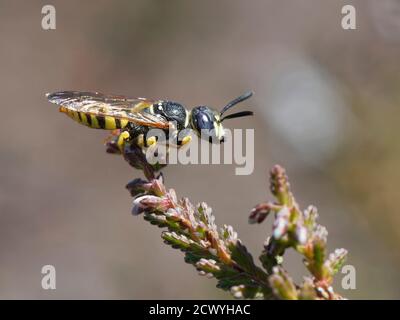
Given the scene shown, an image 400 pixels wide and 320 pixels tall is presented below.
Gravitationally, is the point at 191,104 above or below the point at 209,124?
above

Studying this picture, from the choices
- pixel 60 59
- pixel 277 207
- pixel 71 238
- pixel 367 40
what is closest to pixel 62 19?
pixel 60 59

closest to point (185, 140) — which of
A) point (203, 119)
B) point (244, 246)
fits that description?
point (203, 119)

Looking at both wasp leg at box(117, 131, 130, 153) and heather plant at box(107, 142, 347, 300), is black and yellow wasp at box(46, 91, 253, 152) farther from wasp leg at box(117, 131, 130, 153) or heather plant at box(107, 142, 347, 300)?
heather plant at box(107, 142, 347, 300)

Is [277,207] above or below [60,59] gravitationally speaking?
below

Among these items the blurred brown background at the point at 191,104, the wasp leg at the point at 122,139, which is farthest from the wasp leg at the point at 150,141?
the blurred brown background at the point at 191,104

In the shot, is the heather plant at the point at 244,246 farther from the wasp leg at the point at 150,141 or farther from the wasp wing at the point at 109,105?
the wasp wing at the point at 109,105

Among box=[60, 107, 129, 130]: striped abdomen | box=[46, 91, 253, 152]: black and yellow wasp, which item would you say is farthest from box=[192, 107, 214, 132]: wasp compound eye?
box=[60, 107, 129, 130]: striped abdomen

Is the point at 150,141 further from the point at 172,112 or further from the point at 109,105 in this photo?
the point at 109,105

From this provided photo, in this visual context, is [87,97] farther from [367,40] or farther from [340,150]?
[367,40]
